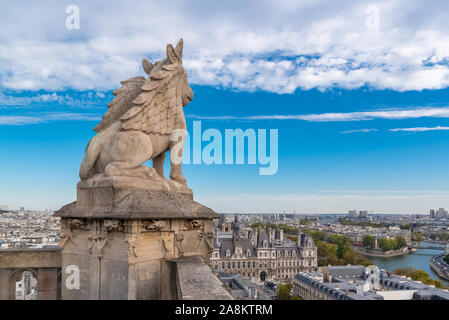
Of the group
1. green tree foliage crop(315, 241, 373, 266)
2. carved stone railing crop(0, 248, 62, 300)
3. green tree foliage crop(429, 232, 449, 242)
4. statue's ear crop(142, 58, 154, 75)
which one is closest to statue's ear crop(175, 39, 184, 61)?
statue's ear crop(142, 58, 154, 75)

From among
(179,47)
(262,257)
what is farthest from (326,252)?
(179,47)

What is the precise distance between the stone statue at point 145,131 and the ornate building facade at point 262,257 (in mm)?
55618

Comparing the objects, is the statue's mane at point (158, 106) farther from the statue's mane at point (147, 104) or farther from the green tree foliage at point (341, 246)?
the green tree foliage at point (341, 246)

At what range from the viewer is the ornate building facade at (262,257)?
60656mm

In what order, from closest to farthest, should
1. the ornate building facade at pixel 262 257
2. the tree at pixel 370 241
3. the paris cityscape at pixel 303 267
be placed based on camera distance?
the paris cityscape at pixel 303 267
the ornate building facade at pixel 262 257
the tree at pixel 370 241

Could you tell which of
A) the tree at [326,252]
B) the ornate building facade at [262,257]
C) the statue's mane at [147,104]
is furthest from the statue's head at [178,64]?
the tree at [326,252]

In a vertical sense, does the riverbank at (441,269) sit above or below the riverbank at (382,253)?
above

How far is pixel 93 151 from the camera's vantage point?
4.59 metres

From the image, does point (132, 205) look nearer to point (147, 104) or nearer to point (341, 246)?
point (147, 104)

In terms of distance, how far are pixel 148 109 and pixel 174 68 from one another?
1.99 feet

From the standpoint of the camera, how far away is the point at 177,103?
4.84m

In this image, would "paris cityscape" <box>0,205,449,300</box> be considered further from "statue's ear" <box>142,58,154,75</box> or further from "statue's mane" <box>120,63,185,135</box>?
"statue's mane" <box>120,63,185,135</box>

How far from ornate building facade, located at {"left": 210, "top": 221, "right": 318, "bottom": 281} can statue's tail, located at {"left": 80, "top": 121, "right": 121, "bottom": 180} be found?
183 ft

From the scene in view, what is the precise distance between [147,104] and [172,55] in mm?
733
